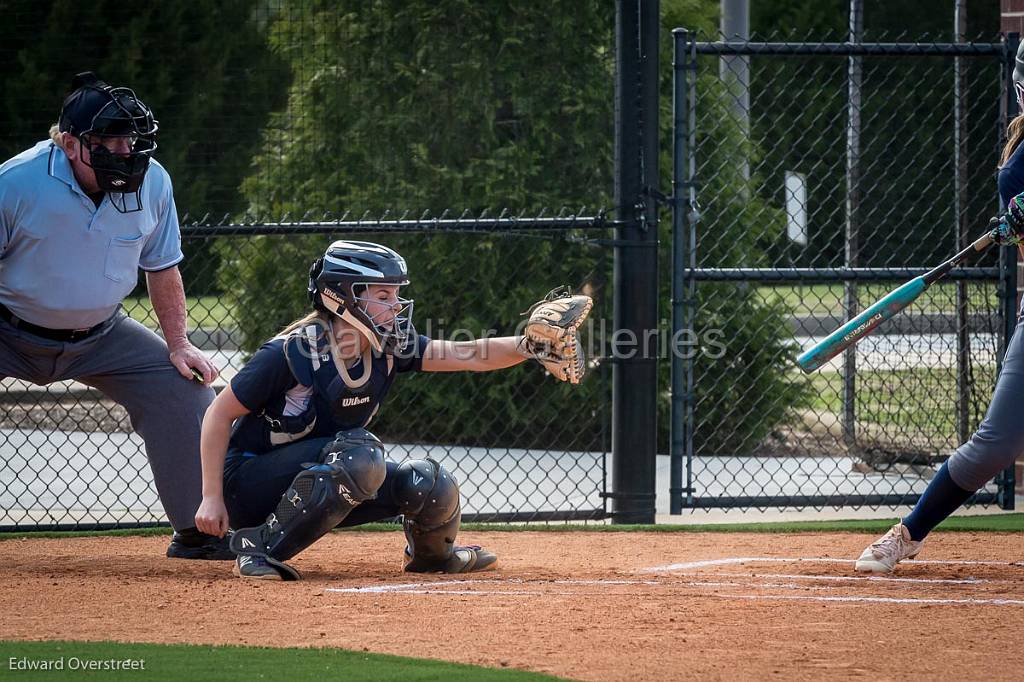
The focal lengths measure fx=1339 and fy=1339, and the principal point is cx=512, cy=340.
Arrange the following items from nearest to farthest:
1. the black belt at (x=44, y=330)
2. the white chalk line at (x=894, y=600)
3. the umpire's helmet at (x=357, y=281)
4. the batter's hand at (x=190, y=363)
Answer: the white chalk line at (x=894, y=600) < the umpire's helmet at (x=357, y=281) < the black belt at (x=44, y=330) < the batter's hand at (x=190, y=363)

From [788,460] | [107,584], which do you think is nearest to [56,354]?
[107,584]

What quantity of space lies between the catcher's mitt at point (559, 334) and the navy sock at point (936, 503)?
1.35m

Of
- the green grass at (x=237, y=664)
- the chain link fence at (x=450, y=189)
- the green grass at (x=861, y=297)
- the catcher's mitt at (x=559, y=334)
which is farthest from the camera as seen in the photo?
the green grass at (x=861, y=297)

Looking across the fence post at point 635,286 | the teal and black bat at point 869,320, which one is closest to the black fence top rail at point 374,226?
the fence post at point 635,286

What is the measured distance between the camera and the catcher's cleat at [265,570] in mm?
4664

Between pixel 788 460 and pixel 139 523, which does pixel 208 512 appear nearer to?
pixel 139 523

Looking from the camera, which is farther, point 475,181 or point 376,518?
point 475,181

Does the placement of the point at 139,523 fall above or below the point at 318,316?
below

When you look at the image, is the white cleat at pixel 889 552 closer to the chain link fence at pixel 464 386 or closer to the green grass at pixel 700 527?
the green grass at pixel 700 527

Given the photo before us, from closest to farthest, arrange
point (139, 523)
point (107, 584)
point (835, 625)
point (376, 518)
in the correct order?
point (835, 625) < point (107, 584) < point (376, 518) < point (139, 523)

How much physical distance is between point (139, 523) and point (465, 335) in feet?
9.03

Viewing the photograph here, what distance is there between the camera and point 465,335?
8.37m

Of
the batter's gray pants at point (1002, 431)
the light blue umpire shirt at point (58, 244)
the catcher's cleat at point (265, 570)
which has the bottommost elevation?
the catcher's cleat at point (265, 570)

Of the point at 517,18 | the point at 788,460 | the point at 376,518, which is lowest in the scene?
the point at 788,460
